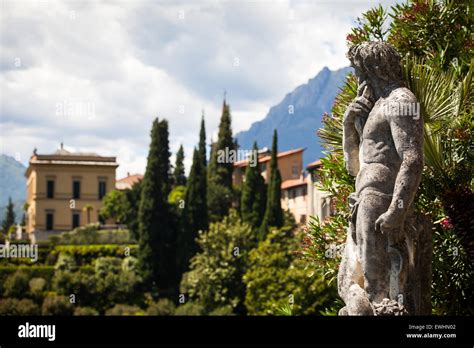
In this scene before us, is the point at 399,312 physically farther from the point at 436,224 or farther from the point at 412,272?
the point at 436,224

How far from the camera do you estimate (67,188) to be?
282 ft

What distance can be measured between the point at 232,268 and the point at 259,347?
40238 mm

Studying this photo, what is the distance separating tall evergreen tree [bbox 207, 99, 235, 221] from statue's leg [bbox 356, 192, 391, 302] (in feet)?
166

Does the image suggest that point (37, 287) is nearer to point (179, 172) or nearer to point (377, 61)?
point (179, 172)

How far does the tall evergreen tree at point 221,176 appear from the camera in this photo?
63969 mm

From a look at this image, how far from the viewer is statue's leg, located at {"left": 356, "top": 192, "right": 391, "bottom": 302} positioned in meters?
7.10

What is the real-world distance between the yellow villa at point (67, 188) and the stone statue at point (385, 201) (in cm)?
7839

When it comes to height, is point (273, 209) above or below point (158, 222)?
above

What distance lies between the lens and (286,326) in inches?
236

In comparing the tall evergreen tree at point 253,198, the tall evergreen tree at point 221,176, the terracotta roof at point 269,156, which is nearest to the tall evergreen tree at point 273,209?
the tall evergreen tree at point 253,198

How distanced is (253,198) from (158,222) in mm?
6639

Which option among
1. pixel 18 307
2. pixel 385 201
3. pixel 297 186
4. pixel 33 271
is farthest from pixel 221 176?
pixel 385 201

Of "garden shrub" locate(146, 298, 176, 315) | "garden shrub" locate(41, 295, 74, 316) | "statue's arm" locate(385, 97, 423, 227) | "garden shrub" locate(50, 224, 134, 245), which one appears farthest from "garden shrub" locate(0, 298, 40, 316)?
"statue's arm" locate(385, 97, 423, 227)

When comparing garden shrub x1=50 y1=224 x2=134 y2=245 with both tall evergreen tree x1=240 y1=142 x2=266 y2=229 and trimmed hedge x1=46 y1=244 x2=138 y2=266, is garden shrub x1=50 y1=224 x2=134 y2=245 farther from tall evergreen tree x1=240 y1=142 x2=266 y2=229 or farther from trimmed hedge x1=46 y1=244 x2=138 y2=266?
tall evergreen tree x1=240 y1=142 x2=266 y2=229
